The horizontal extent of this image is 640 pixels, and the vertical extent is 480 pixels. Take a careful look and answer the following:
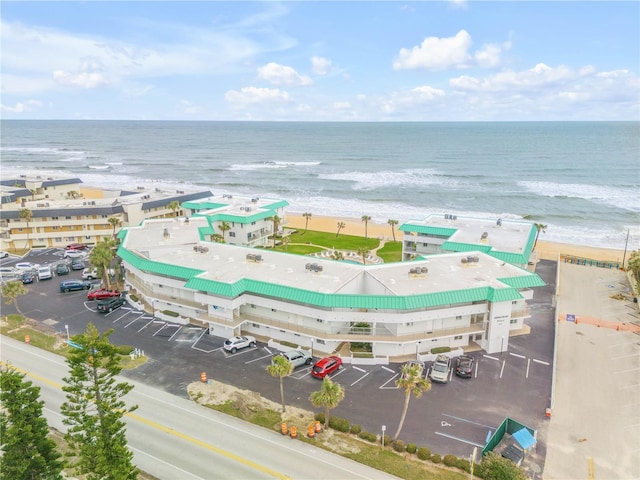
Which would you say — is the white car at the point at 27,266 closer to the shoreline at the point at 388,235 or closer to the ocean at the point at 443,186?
the shoreline at the point at 388,235

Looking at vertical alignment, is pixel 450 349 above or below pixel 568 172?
below

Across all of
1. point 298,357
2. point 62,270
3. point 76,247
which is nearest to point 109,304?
point 62,270

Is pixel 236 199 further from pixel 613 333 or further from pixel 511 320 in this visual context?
pixel 613 333

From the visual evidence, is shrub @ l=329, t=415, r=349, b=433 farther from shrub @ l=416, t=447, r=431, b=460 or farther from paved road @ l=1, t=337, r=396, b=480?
shrub @ l=416, t=447, r=431, b=460

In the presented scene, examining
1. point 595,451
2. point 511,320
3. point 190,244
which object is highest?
point 190,244

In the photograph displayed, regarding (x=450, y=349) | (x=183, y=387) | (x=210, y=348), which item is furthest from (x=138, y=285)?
(x=450, y=349)
